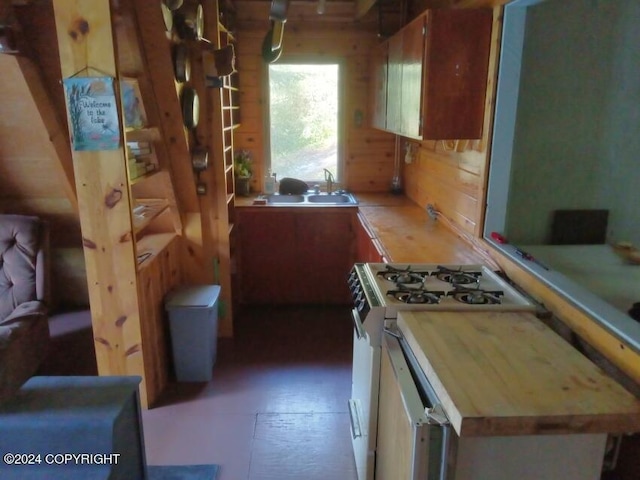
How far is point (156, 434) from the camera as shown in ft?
7.92

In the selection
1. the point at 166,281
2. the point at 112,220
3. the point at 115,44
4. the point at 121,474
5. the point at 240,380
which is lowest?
the point at 240,380

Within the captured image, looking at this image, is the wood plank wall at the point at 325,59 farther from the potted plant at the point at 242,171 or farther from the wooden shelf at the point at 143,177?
the wooden shelf at the point at 143,177

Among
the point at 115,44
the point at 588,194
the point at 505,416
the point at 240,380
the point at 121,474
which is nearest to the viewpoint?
the point at 505,416

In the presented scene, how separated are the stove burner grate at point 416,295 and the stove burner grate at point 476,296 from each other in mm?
62

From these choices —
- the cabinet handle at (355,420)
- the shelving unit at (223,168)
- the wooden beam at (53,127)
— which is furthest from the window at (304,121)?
the cabinet handle at (355,420)

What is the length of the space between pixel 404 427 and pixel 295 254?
8.71 feet

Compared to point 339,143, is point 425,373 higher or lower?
lower

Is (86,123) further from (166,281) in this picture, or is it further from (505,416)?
(505,416)

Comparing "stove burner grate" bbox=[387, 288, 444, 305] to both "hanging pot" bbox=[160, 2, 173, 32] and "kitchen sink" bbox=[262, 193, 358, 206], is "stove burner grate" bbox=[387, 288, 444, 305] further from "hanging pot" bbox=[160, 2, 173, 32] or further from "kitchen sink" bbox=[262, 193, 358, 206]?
"kitchen sink" bbox=[262, 193, 358, 206]

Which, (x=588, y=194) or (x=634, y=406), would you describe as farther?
(x=588, y=194)

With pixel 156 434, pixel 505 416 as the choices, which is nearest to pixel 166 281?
pixel 156 434

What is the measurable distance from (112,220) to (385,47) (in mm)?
2283

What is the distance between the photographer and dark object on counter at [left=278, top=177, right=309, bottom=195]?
4.23 m

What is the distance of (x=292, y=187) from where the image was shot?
4230mm
